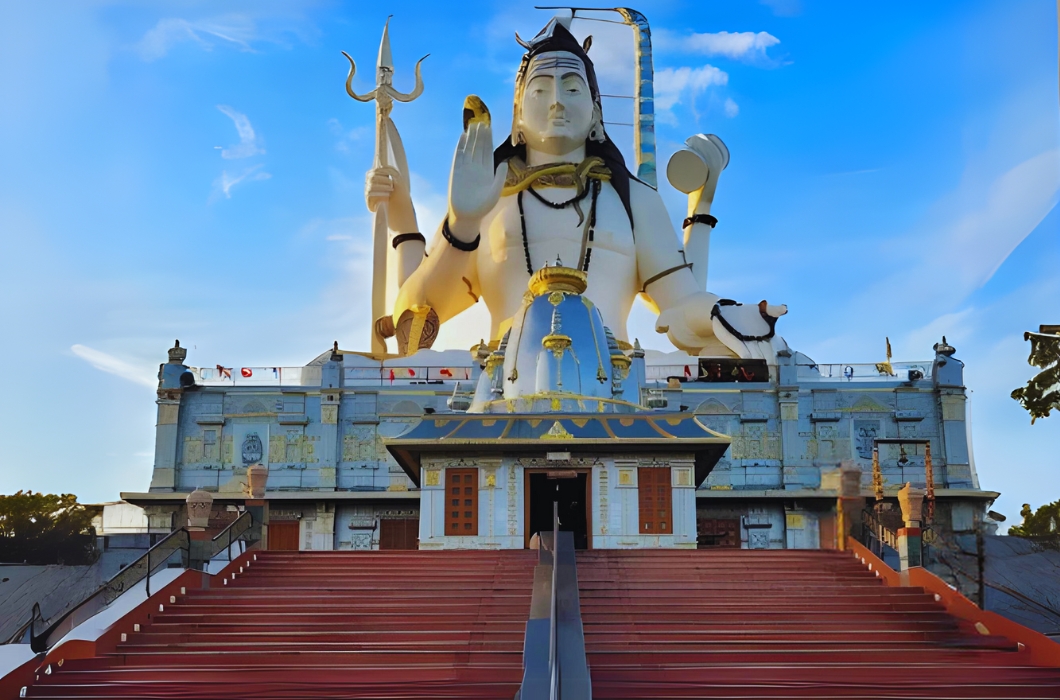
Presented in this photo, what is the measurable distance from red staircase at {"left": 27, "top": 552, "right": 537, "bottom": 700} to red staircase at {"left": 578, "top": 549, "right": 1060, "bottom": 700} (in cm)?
118

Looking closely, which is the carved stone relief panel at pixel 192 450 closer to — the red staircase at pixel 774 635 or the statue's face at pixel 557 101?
the statue's face at pixel 557 101

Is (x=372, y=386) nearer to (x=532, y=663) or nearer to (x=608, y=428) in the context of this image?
(x=608, y=428)

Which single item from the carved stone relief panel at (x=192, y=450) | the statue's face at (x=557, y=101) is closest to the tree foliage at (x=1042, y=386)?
the statue's face at (x=557, y=101)

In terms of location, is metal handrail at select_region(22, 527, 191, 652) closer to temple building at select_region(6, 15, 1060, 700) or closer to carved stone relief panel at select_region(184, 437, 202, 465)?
temple building at select_region(6, 15, 1060, 700)

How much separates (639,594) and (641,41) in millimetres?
34345

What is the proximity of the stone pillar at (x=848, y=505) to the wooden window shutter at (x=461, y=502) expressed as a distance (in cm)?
616

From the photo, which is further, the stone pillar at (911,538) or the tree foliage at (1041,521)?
the tree foliage at (1041,521)

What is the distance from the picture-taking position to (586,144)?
121 feet

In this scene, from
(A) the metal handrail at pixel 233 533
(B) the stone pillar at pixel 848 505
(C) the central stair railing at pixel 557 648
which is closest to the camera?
(C) the central stair railing at pixel 557 648

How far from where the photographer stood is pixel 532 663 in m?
8.75

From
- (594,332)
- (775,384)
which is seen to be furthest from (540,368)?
(775,384)

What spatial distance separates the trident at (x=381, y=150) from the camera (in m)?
41.4

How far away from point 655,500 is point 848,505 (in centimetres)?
369

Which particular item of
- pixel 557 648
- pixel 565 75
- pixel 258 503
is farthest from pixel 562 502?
pixel 565 75
